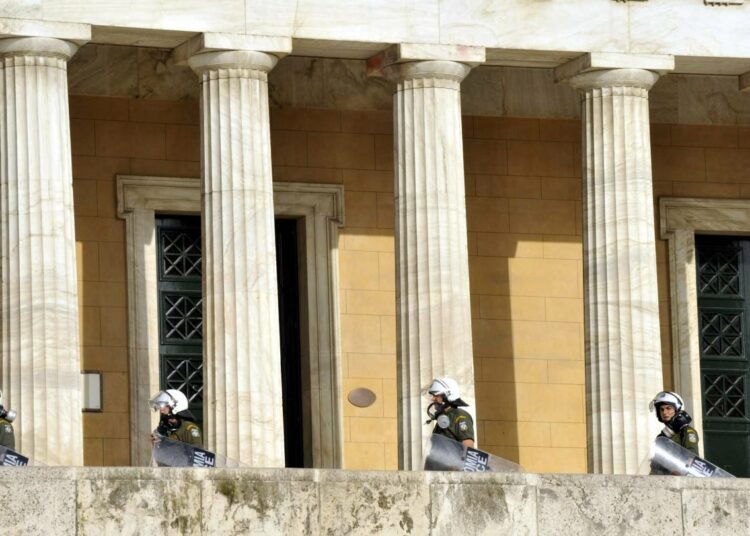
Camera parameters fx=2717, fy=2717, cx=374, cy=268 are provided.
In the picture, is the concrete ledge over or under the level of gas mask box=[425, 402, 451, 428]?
under

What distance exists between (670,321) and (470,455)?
1126cm

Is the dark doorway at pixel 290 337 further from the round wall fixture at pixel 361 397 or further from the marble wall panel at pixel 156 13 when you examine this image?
the marble wall panel at pixel 156 13

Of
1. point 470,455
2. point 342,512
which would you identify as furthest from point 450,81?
point 342,512

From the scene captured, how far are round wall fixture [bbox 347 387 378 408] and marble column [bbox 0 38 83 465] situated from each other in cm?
636

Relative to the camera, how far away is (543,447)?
142 ft

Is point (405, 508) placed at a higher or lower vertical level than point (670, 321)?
lower

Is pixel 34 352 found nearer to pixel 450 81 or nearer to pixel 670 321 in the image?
pixel 450 81

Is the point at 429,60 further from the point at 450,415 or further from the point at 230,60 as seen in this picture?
the point at 450,415

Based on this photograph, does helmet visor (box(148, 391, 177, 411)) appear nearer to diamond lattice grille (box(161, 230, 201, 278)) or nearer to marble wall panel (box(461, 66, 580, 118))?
diamond lattice grille (box(161, 230, 201, 278))

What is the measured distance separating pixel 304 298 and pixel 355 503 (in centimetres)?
1167

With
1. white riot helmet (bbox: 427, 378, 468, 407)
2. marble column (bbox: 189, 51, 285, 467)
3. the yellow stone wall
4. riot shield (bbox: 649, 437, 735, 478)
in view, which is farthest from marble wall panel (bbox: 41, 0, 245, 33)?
riot shield (bbox: 649, 437, 735, 478)

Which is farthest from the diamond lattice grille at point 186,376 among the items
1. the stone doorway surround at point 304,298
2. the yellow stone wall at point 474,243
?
the yellow stone wall at point 474,243

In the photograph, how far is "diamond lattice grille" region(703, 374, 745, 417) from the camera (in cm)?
4453

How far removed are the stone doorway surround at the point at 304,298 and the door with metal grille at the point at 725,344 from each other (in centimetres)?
640
